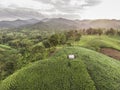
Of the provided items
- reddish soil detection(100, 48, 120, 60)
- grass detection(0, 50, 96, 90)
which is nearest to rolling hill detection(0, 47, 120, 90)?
grass detection(0, 50, 96, 90)

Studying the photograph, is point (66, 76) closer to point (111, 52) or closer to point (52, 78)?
point (52, 78)

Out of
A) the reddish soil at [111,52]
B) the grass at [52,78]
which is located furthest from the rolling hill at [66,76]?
the reddish soil at [111,52]

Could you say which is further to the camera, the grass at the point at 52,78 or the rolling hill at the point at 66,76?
the rolling hill at the point at 66,76

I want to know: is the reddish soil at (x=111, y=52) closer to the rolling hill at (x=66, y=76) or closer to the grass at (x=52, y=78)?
the rolling hill at (x=66, y=76)

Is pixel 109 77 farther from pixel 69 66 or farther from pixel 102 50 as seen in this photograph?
pixel 102 50

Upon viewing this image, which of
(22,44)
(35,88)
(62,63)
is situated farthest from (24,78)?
(22,44)

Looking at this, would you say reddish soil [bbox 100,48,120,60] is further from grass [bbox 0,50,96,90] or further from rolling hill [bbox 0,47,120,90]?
grass [bbox 0,50,96,90]

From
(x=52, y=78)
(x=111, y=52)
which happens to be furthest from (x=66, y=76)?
(x=111, y=52)

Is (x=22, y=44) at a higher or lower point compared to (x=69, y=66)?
lower
